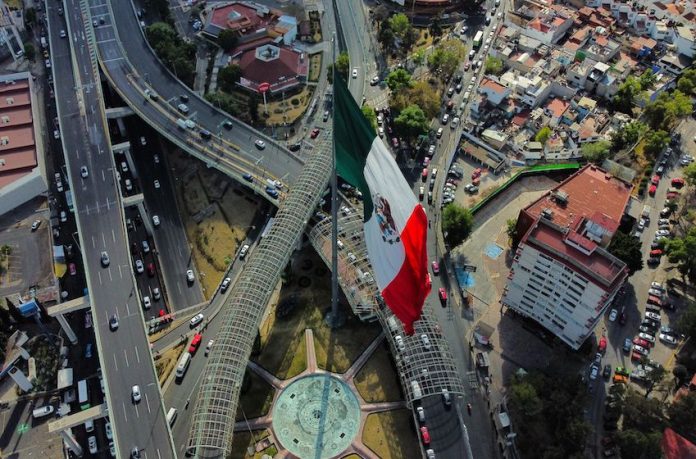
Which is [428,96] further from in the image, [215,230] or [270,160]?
[215,230]

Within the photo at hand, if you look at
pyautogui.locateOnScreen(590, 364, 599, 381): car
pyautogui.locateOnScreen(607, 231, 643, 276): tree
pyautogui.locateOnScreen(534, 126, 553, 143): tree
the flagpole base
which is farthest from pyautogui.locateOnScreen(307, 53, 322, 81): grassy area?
pyautogui.locateOnScreen(590, 364, 599, 381): car

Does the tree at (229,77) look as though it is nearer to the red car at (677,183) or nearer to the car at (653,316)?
the red car at (677,183)

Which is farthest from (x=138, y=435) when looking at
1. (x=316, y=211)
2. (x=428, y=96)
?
(x=428, y=96)

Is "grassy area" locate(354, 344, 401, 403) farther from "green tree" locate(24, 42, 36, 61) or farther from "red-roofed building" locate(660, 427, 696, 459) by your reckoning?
"green tree" locate(24, 42, 36, 61)

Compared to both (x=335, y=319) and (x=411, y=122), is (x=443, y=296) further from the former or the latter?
(x=411, y=122)

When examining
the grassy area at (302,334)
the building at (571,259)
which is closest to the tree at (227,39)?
the grassy area at (302,334)

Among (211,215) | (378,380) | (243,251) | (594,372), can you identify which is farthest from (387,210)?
(211,215)
